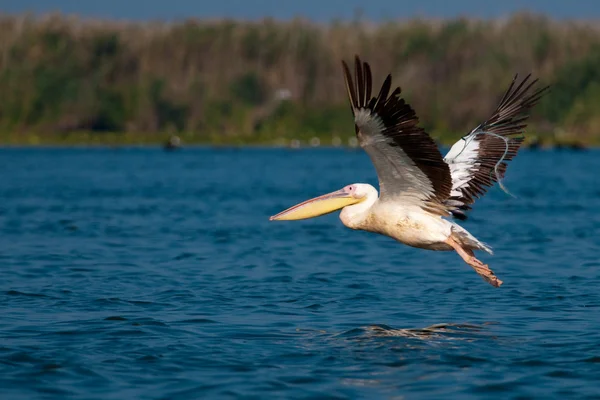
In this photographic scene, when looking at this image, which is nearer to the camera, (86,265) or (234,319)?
(234,319)

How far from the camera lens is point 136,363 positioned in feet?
22.7

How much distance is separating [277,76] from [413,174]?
42.8 m

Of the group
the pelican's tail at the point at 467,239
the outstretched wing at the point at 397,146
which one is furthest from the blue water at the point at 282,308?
the outstretched wing at the point at 397,146

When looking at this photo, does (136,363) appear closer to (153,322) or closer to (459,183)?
(153,322)

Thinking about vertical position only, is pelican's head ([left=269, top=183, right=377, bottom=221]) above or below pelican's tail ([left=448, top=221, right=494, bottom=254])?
above

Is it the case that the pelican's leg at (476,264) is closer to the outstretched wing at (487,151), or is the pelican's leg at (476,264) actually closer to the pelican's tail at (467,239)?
the pelican's tail at (467,239)

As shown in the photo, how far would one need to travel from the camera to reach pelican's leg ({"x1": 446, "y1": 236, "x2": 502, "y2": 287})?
823 cm

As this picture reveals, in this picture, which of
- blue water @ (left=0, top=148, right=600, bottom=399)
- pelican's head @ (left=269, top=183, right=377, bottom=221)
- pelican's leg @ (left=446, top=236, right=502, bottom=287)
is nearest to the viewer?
blue water @ (left=0, top=148, right=600, bottom=399)

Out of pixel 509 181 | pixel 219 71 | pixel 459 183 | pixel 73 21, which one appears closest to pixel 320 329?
pixel 459 183

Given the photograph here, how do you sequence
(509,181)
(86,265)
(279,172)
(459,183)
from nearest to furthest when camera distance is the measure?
(459,183), (86,265), (509,181), (279,172)

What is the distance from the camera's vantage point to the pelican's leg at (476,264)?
27.0 ft

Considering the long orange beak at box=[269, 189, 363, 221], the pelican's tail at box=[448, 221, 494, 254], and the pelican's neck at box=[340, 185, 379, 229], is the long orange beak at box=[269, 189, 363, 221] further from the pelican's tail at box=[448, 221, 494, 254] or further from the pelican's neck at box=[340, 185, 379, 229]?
the pelican's tail at box=[448, 221, 494, 254]

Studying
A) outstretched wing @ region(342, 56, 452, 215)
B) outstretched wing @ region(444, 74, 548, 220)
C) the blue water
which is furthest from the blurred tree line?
outstretched wing @ region(342, 56, 452, 215)

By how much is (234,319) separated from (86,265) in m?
3.65
